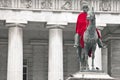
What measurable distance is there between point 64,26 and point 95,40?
82.6ft

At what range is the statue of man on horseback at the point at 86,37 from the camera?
17.3 meters

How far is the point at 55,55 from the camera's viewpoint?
41312mm

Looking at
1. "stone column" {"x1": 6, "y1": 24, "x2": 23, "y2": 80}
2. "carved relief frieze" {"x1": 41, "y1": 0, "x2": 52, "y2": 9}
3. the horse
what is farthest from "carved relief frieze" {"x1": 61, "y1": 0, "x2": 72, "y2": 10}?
the horse

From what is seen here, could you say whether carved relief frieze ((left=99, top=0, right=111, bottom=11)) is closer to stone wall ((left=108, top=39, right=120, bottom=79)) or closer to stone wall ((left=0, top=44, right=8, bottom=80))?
stone wall ((left=108, top=39, right=120, bottom=79))

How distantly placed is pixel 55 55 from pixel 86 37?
Result: 78.4ft

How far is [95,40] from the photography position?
57.8ft

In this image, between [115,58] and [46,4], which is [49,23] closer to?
[46,4]

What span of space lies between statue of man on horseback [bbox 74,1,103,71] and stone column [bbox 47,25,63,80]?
23167mm

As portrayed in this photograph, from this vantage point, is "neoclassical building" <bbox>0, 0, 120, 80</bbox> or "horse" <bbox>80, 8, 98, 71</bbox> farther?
"neoclassical building" <bbox>0, 0, 120, 80</bbox>

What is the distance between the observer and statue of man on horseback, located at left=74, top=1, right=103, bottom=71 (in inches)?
682

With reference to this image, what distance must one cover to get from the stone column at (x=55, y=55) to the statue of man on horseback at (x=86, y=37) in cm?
2317

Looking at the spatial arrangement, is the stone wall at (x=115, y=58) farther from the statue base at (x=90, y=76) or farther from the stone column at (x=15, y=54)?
the statue base at (x=90, y=76)

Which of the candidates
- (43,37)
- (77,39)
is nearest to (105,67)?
(43,37)

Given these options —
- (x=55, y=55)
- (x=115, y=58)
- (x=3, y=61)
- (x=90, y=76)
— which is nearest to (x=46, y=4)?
(x=55, y=55)
